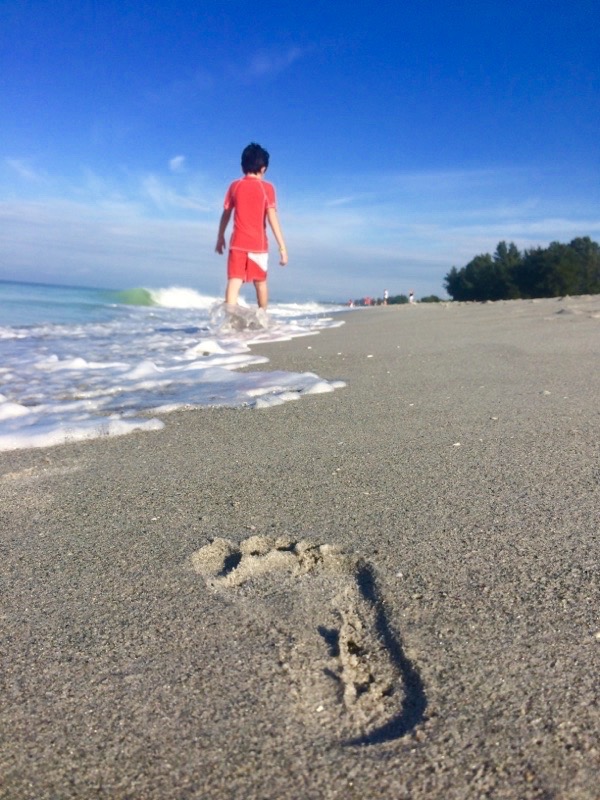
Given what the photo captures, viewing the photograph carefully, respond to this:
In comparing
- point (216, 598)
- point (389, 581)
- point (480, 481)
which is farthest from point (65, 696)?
point (480, 481)

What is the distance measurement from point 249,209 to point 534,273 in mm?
10451

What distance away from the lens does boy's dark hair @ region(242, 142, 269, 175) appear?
7242mm

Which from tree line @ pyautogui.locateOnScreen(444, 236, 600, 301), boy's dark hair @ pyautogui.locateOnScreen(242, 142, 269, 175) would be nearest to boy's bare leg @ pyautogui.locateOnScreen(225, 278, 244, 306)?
boy's dark hair @ pyautogui.locateOnScreen(242, 142, 269, 175)

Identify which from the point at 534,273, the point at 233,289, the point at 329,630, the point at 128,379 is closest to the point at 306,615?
the point at 329,630

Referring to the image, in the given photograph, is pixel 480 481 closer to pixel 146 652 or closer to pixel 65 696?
pixel 146 652

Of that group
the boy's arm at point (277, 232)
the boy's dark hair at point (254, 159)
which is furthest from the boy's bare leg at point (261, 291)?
the boy's dark hair at point (254, 159)

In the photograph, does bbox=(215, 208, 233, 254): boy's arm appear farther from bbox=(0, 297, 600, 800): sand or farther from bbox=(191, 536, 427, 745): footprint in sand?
bbox=(191, 536, 427, 745): footprint in sand

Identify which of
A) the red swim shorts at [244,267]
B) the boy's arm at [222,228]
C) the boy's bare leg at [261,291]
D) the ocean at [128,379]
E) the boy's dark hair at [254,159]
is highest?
the boy's dark hair at [254,159]

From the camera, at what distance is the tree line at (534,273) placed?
15.5 meters

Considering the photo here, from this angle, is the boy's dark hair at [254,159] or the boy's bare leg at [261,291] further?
the boy's bare leg at [261,291]

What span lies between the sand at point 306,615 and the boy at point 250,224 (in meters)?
5.02

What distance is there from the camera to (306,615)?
140 centimetres

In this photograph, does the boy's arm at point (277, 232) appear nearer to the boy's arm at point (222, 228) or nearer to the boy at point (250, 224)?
the boy at point (250, 224)

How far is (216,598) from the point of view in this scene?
4.88 feet
